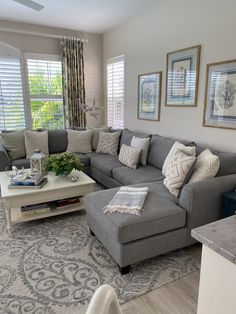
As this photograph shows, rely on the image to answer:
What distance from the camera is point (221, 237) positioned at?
0.88m

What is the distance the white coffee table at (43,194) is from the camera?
2.52 m

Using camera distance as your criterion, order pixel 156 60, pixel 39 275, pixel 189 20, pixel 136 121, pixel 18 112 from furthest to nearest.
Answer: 1. pixel 18 112
2. pixel 136 121
3. pixel 156 60
4. pixel 189 20
5. pixel 39 275

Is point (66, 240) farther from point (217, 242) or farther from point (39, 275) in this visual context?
point (217, 242)

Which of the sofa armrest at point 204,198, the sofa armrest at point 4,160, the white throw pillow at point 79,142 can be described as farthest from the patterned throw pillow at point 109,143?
the sofa armrest at point 204,198

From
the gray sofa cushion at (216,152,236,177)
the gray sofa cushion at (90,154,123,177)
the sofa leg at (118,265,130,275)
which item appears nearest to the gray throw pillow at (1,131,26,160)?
the gray sofa cushion at (90,154,123,177)

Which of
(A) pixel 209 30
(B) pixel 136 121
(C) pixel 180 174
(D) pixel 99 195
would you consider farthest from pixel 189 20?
(D) pixel 99 195

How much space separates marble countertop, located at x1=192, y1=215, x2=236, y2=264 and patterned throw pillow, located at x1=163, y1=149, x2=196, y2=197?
1.32 meters

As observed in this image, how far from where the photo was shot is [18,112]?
470 cm

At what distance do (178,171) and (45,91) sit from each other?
351cm

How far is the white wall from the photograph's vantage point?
2729 mm

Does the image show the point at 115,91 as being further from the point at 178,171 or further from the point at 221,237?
the point at 221,237

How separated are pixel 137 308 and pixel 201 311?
0.86m

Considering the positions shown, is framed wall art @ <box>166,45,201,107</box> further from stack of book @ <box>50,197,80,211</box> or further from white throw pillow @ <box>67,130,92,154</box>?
stack of book @ <box>50,197,80,211</box>

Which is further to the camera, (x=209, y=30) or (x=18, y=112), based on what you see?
(x=18, y=112)
